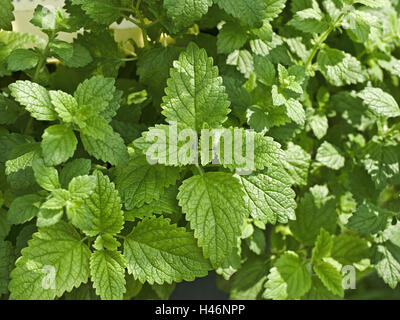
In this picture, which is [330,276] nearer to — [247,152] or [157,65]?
[247,152]

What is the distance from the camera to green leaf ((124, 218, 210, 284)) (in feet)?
3.15

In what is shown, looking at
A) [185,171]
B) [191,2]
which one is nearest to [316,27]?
[191,2]

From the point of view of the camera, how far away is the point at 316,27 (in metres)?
1.12

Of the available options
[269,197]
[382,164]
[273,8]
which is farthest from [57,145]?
[382,164]

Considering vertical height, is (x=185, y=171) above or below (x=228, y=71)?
below

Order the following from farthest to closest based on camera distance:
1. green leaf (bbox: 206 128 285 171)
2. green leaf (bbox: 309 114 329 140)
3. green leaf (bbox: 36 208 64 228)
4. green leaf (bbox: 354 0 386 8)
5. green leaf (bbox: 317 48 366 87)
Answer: green leaf (bbox: 309 114 329 140) → green leaf (bbox: 317 48 366 87) → green leaf (bbox: 354 0 386 8) → green leaf (bbox: 206 128 285 171) → green leaf (bbox: 36 208 64 228)

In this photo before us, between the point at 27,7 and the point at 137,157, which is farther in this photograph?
the point at 27,7

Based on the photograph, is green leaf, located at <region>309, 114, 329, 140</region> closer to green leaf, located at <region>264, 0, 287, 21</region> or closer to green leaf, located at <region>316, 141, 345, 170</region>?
green leaf, located at <region>316, 141, 345, 170</region>

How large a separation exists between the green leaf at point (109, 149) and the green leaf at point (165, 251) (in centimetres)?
15

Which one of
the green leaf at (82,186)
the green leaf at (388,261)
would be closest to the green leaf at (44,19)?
the green leaf at (82,186)

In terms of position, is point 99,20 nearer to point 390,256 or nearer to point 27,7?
point 27,7

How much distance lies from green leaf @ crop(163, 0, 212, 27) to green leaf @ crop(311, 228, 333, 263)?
652 millimetres

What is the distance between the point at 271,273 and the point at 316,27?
2.14 feet

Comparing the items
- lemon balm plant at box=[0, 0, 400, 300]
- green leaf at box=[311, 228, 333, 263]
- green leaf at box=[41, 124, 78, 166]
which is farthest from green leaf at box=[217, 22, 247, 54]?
green leaf at box=[311, 228, 333, 263]
